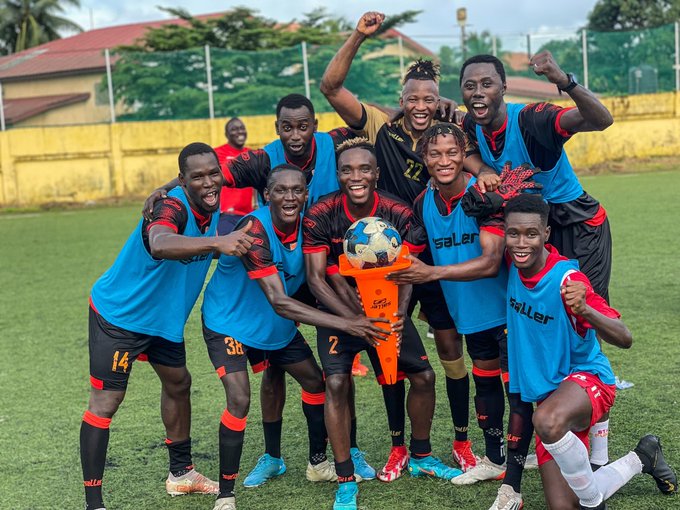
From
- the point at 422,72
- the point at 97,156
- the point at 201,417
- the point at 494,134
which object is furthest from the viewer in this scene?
the point at 97,156

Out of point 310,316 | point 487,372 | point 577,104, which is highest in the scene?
point 577,104

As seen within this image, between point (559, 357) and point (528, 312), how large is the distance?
28 centimetres

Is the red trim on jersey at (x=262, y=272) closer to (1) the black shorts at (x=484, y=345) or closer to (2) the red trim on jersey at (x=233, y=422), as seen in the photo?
(2) the red trim on jersey at (x=233, y=422)

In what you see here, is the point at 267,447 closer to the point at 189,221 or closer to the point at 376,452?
the point at 376,452

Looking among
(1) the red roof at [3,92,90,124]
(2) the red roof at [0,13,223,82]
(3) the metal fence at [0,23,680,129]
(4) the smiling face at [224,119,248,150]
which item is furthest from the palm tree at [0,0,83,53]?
(4) the smiling face at [224,119,248,150]

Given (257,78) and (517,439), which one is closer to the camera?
(517,439)

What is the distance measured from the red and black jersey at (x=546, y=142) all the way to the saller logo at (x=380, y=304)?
1.17 metres

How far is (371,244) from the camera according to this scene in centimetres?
459

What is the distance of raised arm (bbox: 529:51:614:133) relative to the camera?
4582mm

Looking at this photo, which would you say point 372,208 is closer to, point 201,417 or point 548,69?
point 548,69

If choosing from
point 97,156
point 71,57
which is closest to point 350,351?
point 97,156

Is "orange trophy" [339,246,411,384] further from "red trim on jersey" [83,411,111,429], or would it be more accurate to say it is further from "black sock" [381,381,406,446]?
"red trim on jersey" [83,411,111,429]

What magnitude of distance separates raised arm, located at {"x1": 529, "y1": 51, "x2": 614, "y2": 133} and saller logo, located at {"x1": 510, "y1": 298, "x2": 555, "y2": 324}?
1.09 metres

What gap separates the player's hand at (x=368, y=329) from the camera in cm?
474
